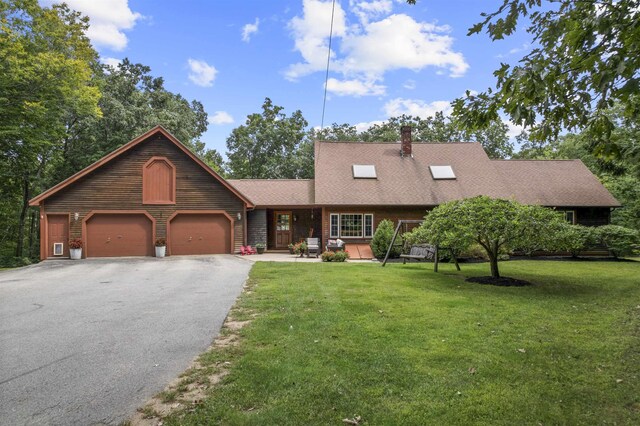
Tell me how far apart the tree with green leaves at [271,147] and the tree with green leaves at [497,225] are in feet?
81.6

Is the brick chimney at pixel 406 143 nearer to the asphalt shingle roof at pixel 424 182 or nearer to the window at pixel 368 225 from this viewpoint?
the asphalt shingle roof at pixel 424 182

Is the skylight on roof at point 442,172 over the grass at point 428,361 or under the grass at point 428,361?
over

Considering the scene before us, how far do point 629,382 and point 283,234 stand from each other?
18.9 m

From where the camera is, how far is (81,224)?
58.1 feet

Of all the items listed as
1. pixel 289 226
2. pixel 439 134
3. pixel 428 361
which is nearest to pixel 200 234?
pixel 289 226

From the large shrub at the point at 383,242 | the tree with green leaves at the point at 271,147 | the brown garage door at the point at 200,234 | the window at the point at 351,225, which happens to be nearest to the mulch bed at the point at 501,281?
the large shrub at the point at 383,242

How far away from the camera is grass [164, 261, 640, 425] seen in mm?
3221

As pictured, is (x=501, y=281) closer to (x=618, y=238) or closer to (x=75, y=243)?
(x=618, y=238)

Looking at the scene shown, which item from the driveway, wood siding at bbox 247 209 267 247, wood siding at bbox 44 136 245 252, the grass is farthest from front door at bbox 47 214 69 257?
the grass

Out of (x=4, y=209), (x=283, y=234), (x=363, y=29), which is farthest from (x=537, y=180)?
(x=4, y=209)

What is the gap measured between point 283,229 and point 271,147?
15.8 metres

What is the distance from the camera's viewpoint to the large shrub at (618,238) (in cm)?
1736

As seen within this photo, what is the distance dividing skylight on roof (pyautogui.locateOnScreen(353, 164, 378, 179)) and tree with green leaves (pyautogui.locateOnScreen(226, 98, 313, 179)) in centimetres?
1286

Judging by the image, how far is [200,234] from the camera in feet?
62.2
